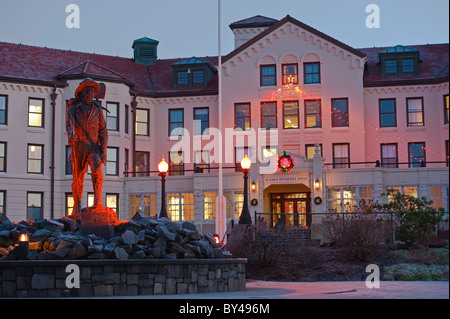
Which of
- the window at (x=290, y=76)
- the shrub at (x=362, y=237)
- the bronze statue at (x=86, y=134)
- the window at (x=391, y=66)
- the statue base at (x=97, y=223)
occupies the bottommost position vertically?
the shrub at (x=362, y=237)

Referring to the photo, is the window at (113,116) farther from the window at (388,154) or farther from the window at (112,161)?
the window at (388,154)

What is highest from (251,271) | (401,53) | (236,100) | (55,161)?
(401,53)

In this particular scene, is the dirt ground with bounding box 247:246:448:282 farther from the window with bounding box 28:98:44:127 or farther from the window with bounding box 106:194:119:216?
the window with bounding box 28:98:44:127

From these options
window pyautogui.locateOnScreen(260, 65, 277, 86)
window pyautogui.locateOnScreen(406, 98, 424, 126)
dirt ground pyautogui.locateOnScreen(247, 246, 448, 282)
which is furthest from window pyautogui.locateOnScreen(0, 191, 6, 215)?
window pyautogui.locateOnScreen(406, 98, 424, 126)

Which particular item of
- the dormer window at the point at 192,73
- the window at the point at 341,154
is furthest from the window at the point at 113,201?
the window at the point at 341,154

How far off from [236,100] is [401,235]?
1745cm

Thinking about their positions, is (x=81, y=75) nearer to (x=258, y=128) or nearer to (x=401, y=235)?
(x=258, y=128)

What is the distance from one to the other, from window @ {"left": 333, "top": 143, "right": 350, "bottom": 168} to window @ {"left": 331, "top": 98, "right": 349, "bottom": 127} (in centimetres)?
119

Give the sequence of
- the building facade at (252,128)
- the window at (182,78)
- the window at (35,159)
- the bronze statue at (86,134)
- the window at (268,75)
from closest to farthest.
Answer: the bronze statue at (86,134) < the building facade at (252,128) < the window at (35,159) < the window at (268,75) < the window at (182,78)

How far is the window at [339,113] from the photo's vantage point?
4216 cm

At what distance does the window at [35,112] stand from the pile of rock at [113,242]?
23.1 metres

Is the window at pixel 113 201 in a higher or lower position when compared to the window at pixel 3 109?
lower

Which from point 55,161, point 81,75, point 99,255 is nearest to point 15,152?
point 55,161
